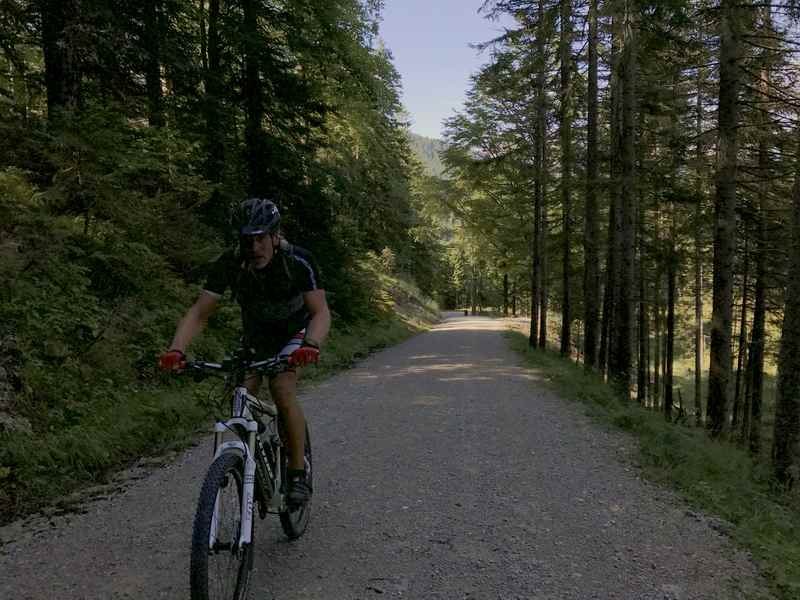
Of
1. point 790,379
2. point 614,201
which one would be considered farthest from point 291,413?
point 614,201

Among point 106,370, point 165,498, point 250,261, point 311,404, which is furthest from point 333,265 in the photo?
point 250,261

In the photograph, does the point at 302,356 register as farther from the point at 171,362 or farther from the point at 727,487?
the point at 727,487

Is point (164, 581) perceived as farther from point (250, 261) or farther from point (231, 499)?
point (250, 261)

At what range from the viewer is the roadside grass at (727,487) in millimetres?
3891

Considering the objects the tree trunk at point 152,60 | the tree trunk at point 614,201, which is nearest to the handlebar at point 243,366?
the tree trunk at point 152,60

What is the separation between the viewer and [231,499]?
9.27 ft

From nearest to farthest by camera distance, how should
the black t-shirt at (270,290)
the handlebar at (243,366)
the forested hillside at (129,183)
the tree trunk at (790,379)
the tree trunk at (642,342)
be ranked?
the handlebar at (243,366), the black t-shirt at (270,290), the forested hillside at (129,183), the tree trunk at (790,379), the tree trunk at (642,342)

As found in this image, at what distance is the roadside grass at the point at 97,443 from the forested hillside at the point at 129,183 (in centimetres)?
2

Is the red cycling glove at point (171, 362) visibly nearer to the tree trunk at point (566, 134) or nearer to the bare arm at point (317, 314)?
the bare arm at point (317, 314)

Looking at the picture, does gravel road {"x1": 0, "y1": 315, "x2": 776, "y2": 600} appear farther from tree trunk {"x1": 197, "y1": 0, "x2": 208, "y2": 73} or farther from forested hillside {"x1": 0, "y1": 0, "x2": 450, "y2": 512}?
tree trunk {"x1": 197, "y1": 0, "x2": 208, "y2": 73}

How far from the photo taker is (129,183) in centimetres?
972

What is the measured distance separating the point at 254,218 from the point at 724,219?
386 inches

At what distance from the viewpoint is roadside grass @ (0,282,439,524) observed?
4.66 m

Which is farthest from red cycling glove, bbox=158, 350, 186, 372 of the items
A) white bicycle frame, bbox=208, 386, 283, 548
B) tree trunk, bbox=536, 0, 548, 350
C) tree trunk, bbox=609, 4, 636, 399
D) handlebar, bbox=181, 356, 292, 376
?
tree trunk, bbox=536, 0, 548, 350
